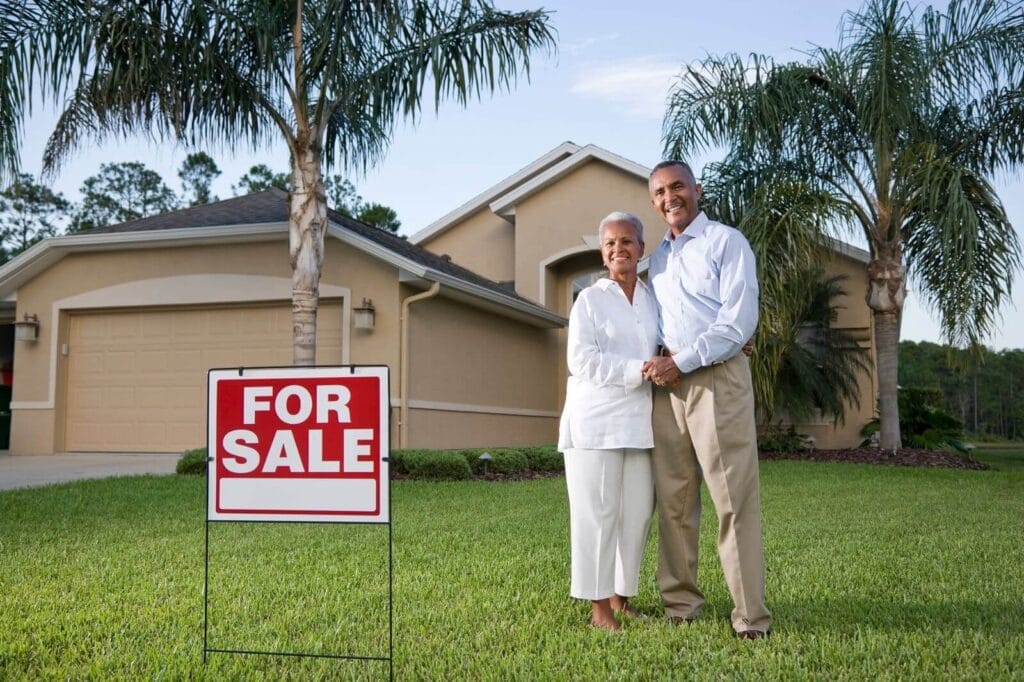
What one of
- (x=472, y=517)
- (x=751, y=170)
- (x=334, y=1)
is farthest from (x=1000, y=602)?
(x=751, y=170)

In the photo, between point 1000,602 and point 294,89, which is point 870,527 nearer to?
point 1000,602

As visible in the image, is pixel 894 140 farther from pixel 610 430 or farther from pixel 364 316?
pixel 610 430

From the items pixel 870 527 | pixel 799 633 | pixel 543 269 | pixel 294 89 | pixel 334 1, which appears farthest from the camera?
pixel 543 269

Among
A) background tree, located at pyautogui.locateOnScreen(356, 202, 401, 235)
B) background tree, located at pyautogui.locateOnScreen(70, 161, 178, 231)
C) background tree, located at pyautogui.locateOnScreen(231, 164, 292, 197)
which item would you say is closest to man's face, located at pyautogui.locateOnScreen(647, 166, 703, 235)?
background tree, located at pyautogui.locateOnScreen(356, 202, 401, 235)

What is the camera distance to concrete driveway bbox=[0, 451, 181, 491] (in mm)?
10414

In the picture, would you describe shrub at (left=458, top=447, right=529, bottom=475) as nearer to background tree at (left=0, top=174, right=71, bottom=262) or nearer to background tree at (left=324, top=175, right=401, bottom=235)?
background tree at (left=324, top=175, right=401, bottom=235)

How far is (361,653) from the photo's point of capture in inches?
134

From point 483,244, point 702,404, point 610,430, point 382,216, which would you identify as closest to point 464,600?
point 610,430

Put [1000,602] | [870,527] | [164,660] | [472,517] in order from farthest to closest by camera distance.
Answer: [472,517] → [870,527] → [1000,602] → [164,660]

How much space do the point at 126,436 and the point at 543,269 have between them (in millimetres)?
8435

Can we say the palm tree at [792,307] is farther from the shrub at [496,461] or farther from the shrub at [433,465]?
the shrub at [433,465]

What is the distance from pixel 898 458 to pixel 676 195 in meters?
11.2

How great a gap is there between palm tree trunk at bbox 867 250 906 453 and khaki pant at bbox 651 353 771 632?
36.9 feet

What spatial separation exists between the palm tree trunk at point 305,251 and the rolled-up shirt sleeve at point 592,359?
7516 mm
